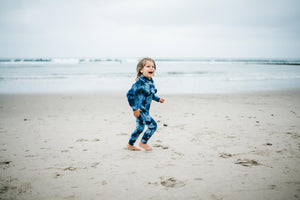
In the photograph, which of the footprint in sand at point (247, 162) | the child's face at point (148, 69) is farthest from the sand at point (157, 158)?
the child's face at point (148, 69)

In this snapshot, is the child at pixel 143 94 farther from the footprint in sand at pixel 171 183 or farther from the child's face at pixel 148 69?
the footprint in sand at pixel 171 183

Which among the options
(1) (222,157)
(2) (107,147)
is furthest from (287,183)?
(2) (107,147)

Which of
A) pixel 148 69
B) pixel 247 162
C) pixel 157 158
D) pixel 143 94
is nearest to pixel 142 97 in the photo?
pixel 143 94

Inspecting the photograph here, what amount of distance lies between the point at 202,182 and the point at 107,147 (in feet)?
6.94

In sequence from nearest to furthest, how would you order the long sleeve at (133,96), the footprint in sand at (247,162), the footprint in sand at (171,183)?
the footprint in sand at (171,183)
the footprint in sand at (247,162)
the long sleeve at (133,96)

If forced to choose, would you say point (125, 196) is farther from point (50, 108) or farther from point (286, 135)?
point (50, 108)

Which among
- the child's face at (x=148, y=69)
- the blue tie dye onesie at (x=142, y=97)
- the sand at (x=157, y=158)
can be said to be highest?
the child's face at (x=148, y=69)

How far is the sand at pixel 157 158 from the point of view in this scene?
264cm

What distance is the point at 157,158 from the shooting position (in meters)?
3.63

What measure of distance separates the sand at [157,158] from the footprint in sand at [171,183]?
1 cm

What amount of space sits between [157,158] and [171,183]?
0.84 meters

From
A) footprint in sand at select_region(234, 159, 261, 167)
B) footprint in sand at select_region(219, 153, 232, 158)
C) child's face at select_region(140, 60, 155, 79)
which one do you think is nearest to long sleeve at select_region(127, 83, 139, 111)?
child's face at select_region(140, 60, 155, 79)

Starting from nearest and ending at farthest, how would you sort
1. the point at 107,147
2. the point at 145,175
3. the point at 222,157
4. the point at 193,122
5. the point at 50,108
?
the point at 145,175 < the point at 222,157 < the point at 107,147 < the point at 193,122 < the point at 50,108

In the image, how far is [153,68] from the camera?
12.4 feet
